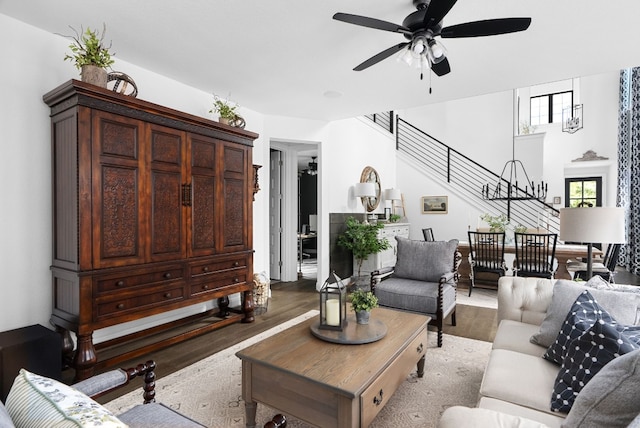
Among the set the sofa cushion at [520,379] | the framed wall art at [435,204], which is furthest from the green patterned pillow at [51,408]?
the framed wall art at [435,204]

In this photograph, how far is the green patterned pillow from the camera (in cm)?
78

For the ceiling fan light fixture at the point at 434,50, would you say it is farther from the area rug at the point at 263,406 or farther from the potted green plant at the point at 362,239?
the potted green plant at the point at 362,239

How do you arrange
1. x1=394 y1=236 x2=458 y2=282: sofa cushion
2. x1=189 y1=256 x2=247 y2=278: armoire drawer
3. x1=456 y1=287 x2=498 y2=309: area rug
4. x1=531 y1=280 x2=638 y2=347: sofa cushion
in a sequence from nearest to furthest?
x1=531 y1=280 x2=638 y2=347: sofa cushion
x1=189 y1=256 x2=247 y2=278: armoire drawer
x1=394 y1=236 x2=458 y2=282: sofa cushion
x1=456 y1=287 x2=498 y2=309: area rug

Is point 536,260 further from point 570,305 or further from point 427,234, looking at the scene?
point 570,305

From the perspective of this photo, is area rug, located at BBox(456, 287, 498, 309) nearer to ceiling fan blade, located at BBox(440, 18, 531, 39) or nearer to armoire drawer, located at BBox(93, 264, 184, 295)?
ceiling fan blade, located at BBox(440, 18, 531, 39)

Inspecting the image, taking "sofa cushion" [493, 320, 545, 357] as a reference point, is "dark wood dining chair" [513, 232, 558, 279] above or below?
above

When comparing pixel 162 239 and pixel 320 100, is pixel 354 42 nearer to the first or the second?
pixel 320 100

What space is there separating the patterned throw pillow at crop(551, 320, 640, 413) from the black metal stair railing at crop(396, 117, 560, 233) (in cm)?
662

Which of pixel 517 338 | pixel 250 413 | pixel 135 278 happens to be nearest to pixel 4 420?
pixel 250 413

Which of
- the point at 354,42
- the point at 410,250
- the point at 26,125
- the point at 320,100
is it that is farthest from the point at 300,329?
the point at 320,100

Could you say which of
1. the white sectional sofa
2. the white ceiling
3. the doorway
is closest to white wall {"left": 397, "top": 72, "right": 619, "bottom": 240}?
the doorway

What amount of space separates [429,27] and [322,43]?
100cm

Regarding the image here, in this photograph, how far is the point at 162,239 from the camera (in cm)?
300

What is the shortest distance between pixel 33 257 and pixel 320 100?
11.4 ft
